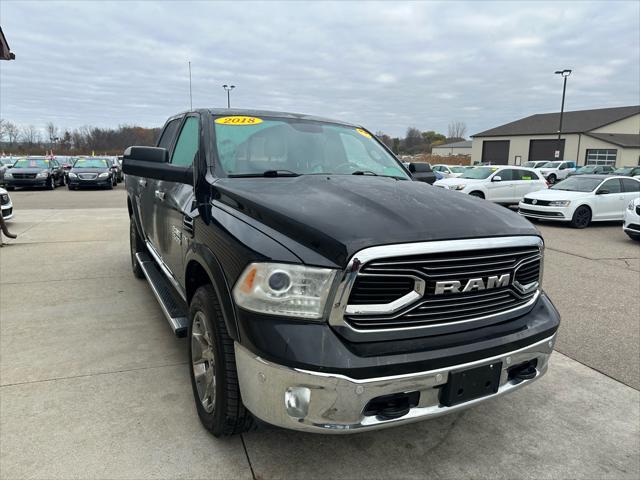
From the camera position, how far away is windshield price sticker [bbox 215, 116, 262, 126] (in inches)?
134

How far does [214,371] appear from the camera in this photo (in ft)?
7.91

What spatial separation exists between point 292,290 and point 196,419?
1.38 metres

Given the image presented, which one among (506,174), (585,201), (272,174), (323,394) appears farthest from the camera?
(506,174)

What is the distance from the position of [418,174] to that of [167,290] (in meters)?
2.34

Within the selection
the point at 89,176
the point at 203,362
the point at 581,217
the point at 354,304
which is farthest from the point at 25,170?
the point at 354,304

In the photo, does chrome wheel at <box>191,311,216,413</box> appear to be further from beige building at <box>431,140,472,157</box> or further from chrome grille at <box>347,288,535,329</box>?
beige building at <box>431,140,472,157</box>

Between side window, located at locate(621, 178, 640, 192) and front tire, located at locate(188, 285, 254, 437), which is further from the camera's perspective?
side window, located at locate(621, 178, 640, 192)

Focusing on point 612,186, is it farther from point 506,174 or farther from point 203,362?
point 203,362

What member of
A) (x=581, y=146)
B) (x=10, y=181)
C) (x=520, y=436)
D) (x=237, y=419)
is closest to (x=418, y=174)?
(x=520, y=436)

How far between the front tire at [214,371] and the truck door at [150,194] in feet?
A: 5.95

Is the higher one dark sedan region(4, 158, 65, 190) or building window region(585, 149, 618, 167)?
building window region(585, 149, 618, 167)

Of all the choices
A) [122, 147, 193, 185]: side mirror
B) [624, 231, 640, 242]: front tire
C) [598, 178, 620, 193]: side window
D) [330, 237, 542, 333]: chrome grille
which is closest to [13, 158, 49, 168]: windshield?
[122, 147, 193, 185]: side mirror

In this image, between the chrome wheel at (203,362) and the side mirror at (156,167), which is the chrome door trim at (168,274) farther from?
the side mirror at (156,167)

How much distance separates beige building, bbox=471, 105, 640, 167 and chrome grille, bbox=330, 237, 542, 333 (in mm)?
47253
